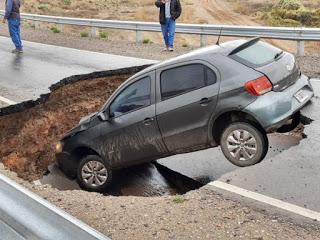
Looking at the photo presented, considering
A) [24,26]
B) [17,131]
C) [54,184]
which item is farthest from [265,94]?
[24,26]

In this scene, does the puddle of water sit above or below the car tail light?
below

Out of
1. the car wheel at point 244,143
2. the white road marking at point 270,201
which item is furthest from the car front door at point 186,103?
the white road marking at point 270,201

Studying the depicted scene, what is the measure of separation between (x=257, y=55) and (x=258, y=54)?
5 centimetres

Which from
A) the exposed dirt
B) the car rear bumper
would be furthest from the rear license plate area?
the exposed dirt

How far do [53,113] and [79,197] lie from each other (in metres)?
5.52

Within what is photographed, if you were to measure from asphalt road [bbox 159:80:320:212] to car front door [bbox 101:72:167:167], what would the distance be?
0.65m

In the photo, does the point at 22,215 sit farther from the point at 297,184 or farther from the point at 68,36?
the point at 68,36

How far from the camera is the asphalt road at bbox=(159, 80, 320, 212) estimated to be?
589 cm

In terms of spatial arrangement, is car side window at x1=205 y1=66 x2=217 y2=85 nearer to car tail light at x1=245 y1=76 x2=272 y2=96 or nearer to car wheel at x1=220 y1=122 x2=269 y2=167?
car tail light at x1=245 y1=76 x2=272 y2=96

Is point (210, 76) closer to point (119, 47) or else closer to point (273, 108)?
point (273, 108)

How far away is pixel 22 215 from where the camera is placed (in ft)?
12.0

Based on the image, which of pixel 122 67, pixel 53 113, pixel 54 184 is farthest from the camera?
pixel 122 67

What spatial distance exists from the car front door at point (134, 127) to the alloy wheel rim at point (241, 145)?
112 centimetres

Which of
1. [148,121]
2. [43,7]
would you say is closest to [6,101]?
[148,121]
